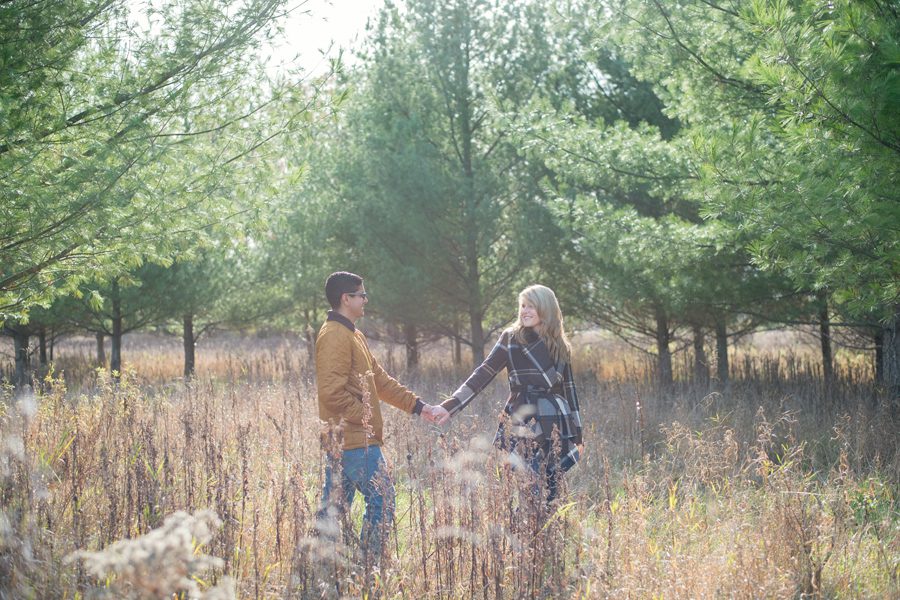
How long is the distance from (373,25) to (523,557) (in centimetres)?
1044

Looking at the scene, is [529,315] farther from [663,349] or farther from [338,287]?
[663,349]

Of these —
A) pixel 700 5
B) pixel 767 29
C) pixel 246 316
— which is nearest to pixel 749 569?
pixel 767 29

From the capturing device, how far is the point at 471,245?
39.3ft

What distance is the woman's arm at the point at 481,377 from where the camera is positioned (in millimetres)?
4625

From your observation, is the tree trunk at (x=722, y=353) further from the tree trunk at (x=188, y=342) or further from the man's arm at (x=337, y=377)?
the tree trunk at (x=188, y=342)

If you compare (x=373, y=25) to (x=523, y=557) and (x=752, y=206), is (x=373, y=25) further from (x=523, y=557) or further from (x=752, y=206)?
(x=523, y=557)

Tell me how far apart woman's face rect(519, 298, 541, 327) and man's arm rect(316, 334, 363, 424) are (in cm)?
104

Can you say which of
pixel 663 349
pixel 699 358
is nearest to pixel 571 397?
pixel 663 349

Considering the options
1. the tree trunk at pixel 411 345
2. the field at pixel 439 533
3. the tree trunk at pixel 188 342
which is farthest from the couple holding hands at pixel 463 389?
the tree trunk at pixel 188 342

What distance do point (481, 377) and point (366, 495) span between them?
1.17m

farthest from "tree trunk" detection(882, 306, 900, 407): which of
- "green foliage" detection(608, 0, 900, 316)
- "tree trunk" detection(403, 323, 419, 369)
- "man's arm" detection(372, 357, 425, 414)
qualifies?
"tree trunk" detection(403, 323, 419, 369)

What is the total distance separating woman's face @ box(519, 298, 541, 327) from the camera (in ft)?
14.8

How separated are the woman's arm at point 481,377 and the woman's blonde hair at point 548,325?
146mm

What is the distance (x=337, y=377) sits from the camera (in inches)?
162
